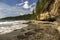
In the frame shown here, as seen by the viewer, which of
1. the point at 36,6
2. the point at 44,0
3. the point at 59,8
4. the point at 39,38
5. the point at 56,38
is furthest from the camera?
the point at 36,6

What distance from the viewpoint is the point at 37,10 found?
4844cm

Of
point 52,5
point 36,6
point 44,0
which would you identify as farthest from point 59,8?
point 36,6

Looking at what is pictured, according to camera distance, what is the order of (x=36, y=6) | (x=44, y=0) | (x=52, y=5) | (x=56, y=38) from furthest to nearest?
(x=36, y=6) < (x=44, y=0) < (x=52, y=5) < (x=56, y=38)

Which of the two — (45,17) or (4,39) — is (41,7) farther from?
(4,39)

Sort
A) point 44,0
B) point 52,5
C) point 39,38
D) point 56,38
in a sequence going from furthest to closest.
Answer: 1. point 44,0
2. point 52,5
3. point 39,38
4. point 56,38

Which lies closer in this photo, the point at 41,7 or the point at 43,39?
the point at 43,39

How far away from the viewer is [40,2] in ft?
156

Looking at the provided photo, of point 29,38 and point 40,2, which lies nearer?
point 29,38

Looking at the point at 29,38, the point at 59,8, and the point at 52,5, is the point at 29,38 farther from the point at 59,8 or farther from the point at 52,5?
the point at 52,5

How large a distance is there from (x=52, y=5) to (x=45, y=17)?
142 inches

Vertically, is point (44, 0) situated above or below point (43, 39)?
above

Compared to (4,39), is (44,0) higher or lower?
higher

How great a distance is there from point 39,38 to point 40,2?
123 ft

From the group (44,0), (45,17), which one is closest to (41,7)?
(44,0)
